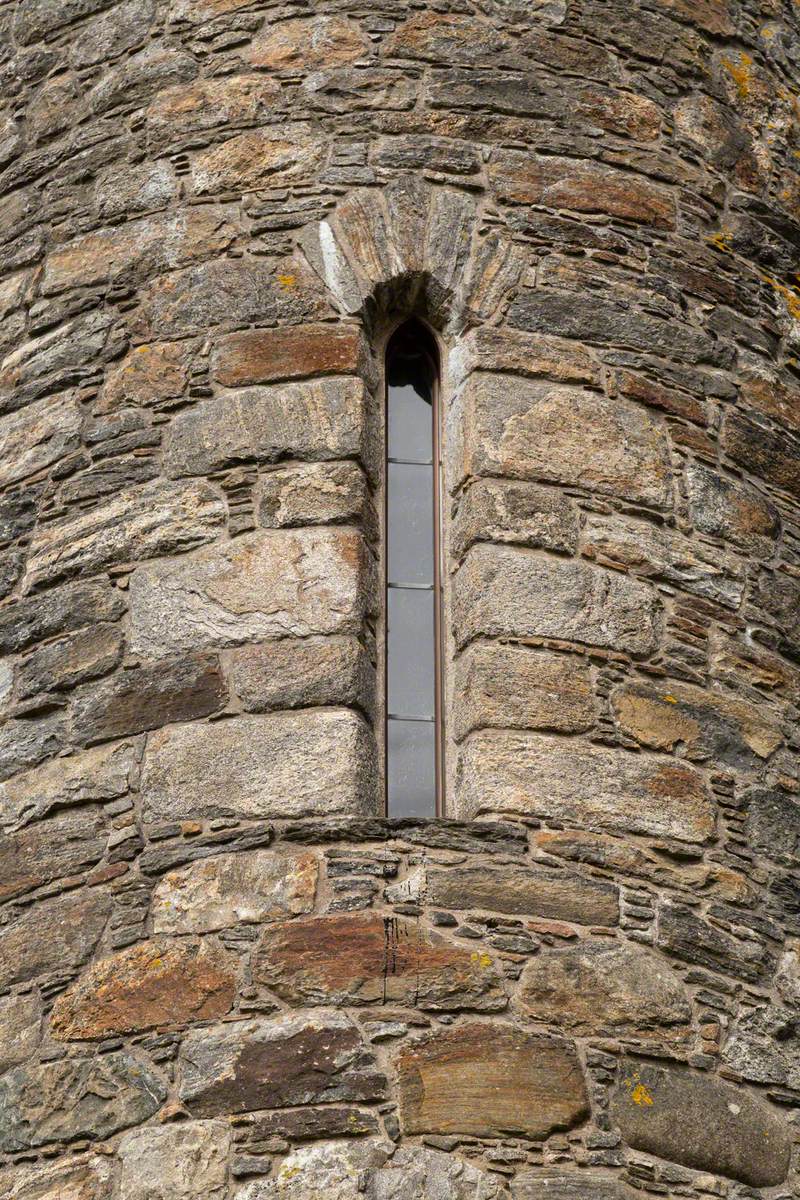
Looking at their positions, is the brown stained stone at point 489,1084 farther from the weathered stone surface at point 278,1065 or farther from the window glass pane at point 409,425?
the window glass pane at point 409,425

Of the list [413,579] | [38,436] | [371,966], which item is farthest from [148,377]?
[371,966]

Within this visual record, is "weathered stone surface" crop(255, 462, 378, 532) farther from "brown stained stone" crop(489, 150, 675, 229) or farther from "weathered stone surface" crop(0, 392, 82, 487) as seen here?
"brown stained stone" crop(489, 150, 675, 229)

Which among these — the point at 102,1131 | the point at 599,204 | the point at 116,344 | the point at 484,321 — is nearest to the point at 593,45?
the point at 599,204

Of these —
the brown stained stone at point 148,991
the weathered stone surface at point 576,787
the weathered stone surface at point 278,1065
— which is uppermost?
the weathered stone surface at point 576,787

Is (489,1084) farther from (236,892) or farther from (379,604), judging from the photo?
(379,604)

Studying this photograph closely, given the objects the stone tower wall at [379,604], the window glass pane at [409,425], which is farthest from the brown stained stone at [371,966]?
the window glass pane at [409,425]

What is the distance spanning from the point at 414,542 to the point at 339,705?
0.79 m

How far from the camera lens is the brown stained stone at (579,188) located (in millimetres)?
7238

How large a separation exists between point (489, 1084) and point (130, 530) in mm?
2001

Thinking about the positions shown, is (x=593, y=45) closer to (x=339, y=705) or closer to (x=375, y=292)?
(x=375, y=292)

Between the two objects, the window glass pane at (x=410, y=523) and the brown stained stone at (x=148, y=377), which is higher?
the brown stained stone at (x=148, y=377)

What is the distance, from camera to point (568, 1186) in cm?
542

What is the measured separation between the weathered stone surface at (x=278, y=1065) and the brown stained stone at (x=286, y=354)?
1.99m

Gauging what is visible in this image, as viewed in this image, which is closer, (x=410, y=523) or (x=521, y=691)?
(x=521, y=691)
